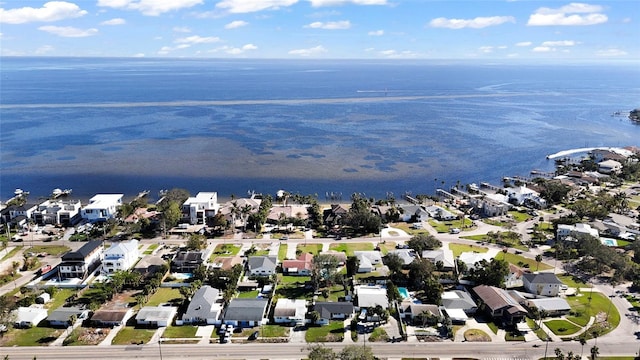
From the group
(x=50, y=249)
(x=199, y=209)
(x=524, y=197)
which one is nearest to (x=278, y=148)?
(x=199, y=209)

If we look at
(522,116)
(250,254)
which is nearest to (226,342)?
(250,254)

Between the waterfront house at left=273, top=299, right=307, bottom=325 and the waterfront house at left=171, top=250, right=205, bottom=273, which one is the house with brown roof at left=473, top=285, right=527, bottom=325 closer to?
the waterfront house at left=273, top=299, right=307, bottom=325

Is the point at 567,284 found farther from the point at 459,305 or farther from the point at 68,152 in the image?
the point at 68,152

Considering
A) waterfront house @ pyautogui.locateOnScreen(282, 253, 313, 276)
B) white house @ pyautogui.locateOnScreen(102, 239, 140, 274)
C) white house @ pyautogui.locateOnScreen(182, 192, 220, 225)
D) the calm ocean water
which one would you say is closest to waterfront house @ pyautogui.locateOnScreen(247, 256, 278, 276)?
waterfront house @ pyautogui.locateOnScreen(282, 253, 313, 276)

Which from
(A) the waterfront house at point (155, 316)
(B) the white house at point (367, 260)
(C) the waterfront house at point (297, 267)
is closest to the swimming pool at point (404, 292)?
(B) the white house at point (367, 260)

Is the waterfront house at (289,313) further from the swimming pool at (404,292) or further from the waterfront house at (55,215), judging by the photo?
the waterfront house at (55,215)

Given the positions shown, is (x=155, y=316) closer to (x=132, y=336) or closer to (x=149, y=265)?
(x=132, y=336)

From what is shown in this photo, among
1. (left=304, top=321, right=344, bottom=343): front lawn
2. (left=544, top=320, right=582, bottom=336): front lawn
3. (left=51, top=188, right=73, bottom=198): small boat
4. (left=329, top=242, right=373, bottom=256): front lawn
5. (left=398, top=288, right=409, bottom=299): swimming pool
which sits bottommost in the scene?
(left=544, top=320, right=582, bottom=336): front lawn
